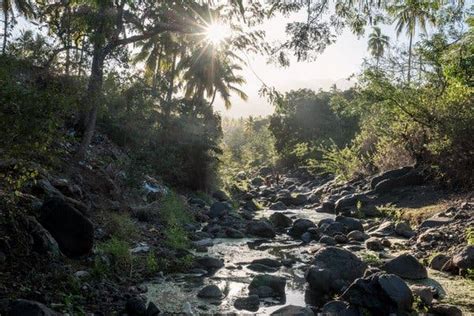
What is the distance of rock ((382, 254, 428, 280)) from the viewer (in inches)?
340

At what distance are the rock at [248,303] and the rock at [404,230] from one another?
7330mm

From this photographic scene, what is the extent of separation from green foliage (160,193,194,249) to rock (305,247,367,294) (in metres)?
3.47

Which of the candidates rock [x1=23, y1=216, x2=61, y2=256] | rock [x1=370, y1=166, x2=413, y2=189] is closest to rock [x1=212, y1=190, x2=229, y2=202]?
rock [x1=370, y1=166, x2=413, y2=189]

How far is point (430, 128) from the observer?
17.7 meters

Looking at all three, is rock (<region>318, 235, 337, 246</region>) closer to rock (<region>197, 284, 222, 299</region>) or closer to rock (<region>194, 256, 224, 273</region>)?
rock (<region>194, 256, 224, 273</region>)

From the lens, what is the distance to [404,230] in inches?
523

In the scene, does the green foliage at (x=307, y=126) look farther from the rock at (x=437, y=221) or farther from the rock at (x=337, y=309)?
the rock at (x=337, y=309)

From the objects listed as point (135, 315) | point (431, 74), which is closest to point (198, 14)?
point (135, 315)

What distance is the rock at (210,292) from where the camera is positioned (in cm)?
757

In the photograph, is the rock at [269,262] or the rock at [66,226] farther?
the rock at [269,262]

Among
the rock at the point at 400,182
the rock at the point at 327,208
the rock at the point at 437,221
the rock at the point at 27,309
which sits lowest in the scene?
the rock at the point at 27,309

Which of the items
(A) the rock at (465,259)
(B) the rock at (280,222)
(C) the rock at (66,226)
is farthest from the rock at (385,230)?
(C) the rock at (66,226)

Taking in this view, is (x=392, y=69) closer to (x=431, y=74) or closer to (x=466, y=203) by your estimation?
(x=431, y=74)

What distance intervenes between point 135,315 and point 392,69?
54.6ft
